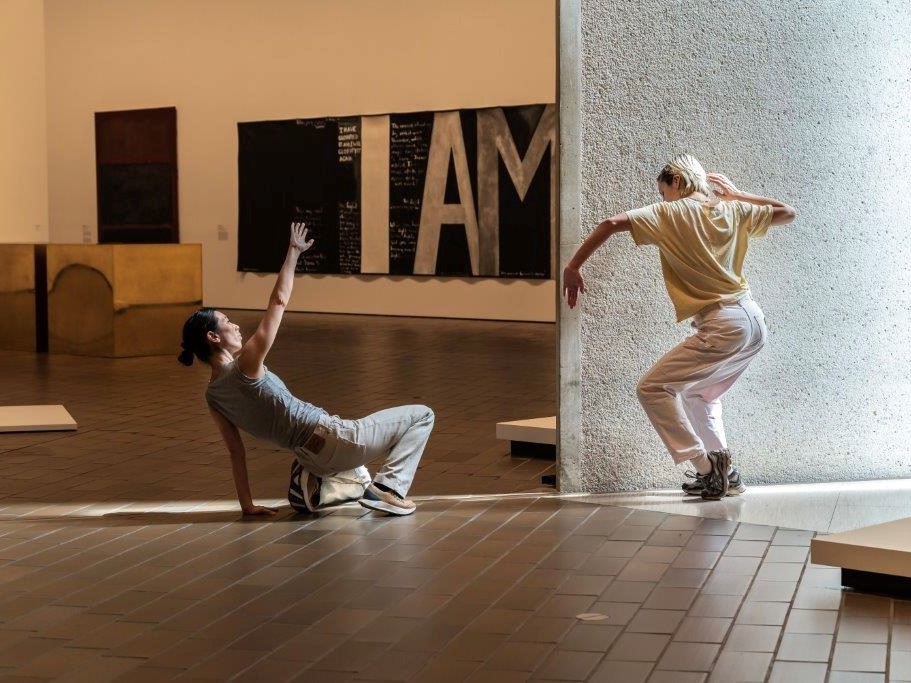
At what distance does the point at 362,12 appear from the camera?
695 inches

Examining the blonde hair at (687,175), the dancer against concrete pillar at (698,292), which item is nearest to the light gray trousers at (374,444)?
the dancer against concrete pillar at (698,292)

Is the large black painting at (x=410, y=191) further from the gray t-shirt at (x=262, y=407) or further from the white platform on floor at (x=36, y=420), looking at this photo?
the gray t-shirt at (x=262, y=407)

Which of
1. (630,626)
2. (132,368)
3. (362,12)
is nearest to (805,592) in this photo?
(630,626)

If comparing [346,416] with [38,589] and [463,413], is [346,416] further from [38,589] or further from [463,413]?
[38,589]

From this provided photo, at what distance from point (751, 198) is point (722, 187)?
14 cm

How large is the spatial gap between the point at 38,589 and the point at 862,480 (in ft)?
12.7

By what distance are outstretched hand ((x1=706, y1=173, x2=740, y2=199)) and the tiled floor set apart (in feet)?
4.44

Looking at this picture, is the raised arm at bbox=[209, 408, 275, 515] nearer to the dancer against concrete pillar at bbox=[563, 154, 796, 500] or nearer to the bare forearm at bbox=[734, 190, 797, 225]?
the dancer against concrete pillar at bbox=[563, 154, 796, 500]

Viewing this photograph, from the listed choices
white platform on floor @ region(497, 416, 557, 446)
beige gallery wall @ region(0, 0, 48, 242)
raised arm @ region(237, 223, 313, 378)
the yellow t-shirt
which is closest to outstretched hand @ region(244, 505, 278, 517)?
raised arm @ region(237, 223, 313, 378)

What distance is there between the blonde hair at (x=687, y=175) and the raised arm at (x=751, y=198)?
5.3 inches

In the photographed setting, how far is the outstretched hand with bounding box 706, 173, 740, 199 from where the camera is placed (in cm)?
587

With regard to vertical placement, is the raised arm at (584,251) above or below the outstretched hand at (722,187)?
below

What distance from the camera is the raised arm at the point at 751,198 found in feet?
19.0

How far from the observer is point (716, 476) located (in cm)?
575
